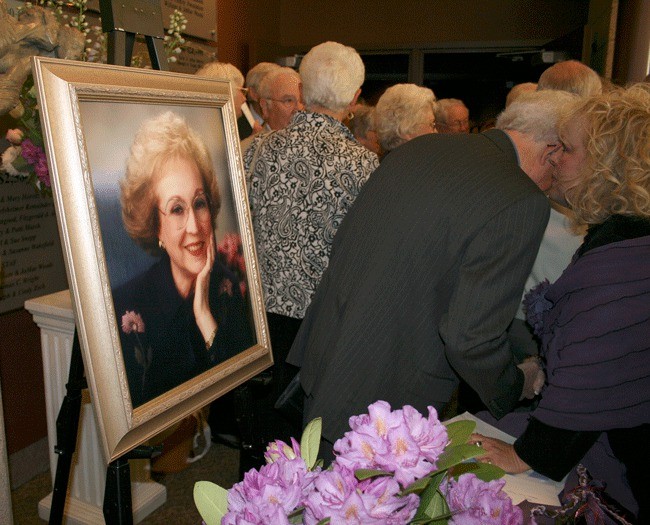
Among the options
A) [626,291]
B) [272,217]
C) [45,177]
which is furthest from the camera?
[272,217]

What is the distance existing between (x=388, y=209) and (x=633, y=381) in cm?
69

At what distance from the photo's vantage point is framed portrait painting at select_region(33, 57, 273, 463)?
120 cm

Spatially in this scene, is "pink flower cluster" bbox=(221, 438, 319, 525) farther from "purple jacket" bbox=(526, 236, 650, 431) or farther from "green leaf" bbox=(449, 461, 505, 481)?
"purple jacket" bbox=(526, 236, 650, 431)

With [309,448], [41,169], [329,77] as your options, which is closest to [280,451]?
[309,448]

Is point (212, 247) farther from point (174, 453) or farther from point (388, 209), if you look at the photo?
point (174, 453)

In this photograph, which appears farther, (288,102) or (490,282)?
(288,102)

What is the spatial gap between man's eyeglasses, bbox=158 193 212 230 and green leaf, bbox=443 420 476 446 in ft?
3.03

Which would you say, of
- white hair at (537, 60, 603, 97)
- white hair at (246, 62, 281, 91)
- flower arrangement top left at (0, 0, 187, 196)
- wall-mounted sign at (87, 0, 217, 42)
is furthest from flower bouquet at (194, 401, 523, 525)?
wall-mounted sign at (87, 0, 217, 42)

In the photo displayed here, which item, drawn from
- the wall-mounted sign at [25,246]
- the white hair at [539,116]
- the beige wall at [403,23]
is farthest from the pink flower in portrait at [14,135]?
the beige wall at [403,23]

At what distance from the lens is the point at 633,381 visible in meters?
1.18

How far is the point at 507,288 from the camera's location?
55.4 inches

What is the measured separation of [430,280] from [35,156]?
1316 millimetres

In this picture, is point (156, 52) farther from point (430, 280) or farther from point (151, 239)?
point (430, 280)

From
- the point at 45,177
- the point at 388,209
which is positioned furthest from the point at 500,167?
the point at 45,177
